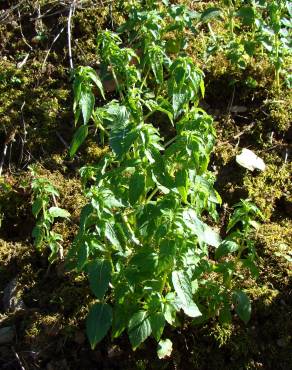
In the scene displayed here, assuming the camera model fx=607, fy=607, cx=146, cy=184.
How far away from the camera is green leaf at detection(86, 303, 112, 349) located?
8.26 feet

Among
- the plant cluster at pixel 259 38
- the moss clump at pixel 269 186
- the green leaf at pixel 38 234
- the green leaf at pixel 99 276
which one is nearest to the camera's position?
the green leaf at pixel 99 276

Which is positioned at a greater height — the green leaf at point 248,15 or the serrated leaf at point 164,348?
the green leaf at point 248,15

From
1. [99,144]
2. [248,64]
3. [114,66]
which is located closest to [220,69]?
[248,64]

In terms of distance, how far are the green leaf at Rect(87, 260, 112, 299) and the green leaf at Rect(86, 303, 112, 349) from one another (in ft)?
0.48

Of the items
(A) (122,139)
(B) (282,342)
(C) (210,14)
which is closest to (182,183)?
(A) (122,139)

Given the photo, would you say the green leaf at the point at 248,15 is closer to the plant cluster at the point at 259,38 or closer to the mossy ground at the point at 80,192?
the plant cluster at the point at 259,38

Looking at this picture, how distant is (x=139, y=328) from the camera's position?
2.50m

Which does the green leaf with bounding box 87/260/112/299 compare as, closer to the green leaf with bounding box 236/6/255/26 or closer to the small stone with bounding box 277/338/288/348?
the small stone with bounding box 277/338/288/348

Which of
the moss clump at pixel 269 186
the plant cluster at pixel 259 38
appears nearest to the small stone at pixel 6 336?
the moss clump at pixel 269 186

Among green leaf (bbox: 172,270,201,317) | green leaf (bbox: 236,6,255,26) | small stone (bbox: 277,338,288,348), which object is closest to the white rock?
green leaf (bbox: 236,6,255,26)

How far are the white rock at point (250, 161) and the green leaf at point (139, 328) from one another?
152 centimetres

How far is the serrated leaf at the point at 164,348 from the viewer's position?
109 inches

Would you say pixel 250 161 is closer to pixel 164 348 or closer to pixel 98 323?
pixel 164 348

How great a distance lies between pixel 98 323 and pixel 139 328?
0.18 m
